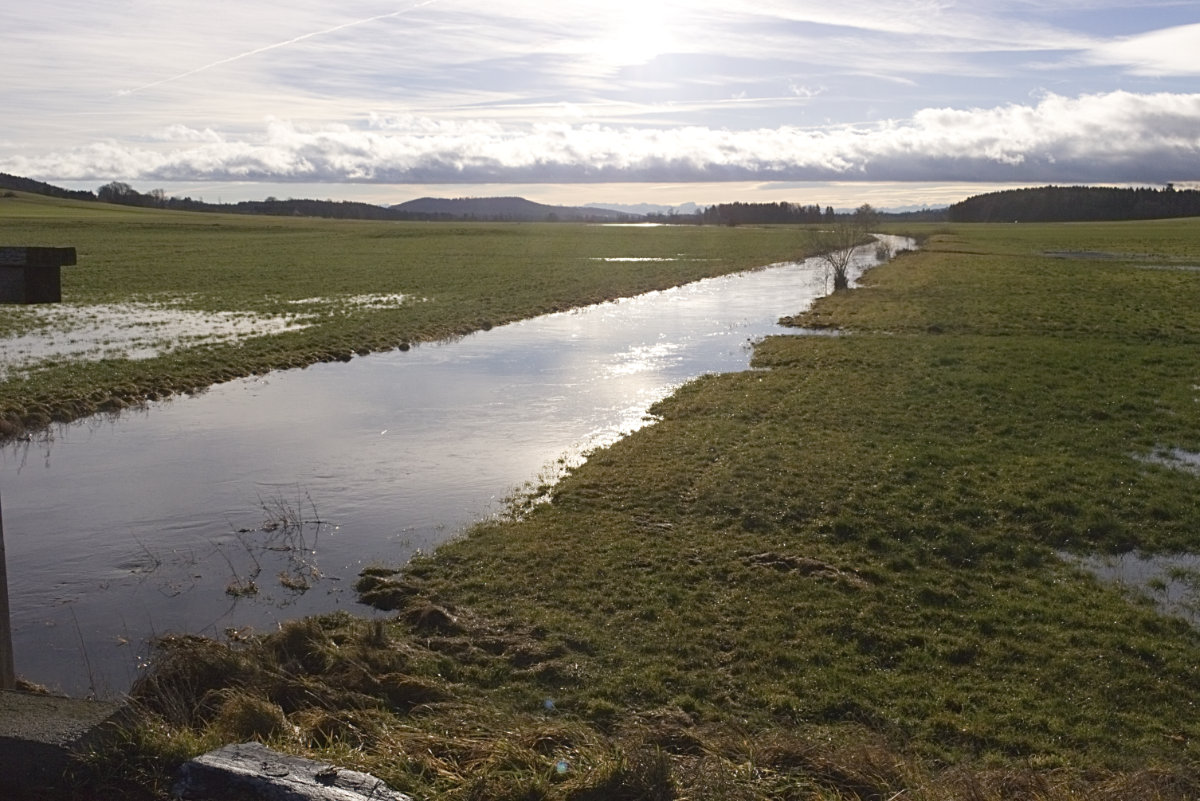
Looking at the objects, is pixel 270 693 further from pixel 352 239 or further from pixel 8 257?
pixel 352 239

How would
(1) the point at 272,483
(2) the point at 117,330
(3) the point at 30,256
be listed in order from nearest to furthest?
(3) the point at 30,256 → (1) the point at 272,483 → (2) the point at 117,330

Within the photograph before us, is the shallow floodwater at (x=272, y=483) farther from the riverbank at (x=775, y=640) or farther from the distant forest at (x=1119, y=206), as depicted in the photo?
the distant forest at (x=1119, y=206)

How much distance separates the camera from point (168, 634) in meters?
9.14

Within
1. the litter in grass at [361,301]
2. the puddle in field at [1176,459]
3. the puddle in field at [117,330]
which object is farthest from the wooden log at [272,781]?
the litter in grass at [361,301]

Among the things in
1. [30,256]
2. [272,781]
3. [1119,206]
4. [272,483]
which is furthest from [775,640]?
[1119,206]

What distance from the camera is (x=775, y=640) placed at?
9016 millimetres

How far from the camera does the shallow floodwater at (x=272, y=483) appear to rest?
10016 millimetres

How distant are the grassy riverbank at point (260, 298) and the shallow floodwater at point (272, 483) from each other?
1729mm

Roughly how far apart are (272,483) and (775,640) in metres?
8.84

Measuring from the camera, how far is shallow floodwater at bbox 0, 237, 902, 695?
394 inches

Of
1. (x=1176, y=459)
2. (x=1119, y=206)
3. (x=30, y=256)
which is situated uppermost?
(x=1119, y=206)

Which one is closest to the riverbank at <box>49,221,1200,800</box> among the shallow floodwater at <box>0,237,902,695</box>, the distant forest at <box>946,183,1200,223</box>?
the shallow floodwater at <box>0,237,902,695</box>

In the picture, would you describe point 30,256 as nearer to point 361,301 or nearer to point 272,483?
point 272,483

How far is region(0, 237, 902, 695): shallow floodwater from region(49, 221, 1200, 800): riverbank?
1.07m
